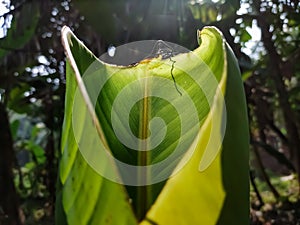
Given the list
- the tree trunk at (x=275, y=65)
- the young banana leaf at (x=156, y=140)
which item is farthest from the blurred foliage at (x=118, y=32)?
the young banana leaf at (x=156, y=140)

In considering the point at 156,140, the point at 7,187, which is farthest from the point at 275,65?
the point at 156,140

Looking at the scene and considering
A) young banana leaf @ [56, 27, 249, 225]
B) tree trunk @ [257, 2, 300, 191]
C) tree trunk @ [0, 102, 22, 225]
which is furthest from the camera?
tree trunk @ [257, 2, 300, 191]

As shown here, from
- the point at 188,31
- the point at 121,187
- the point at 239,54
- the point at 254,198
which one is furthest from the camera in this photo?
the point at 254,198

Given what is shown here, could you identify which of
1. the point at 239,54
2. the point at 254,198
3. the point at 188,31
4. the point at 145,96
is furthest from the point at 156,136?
the point at 254,198

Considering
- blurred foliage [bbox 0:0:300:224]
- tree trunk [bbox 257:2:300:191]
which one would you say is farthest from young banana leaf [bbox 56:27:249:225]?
tree trunk [bbox 257:2:300:191]

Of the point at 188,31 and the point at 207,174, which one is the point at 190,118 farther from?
the point at 188,31

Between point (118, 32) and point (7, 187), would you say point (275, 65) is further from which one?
point (7, 187)

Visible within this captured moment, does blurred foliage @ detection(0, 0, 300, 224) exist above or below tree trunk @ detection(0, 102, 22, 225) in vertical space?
above

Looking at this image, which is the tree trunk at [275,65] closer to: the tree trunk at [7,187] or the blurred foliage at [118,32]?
the blurred foliage at [118,32]

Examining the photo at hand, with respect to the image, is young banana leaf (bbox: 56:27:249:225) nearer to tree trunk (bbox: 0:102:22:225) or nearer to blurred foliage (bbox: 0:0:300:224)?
blurred foliage (bbox: 0:0:300:224)
